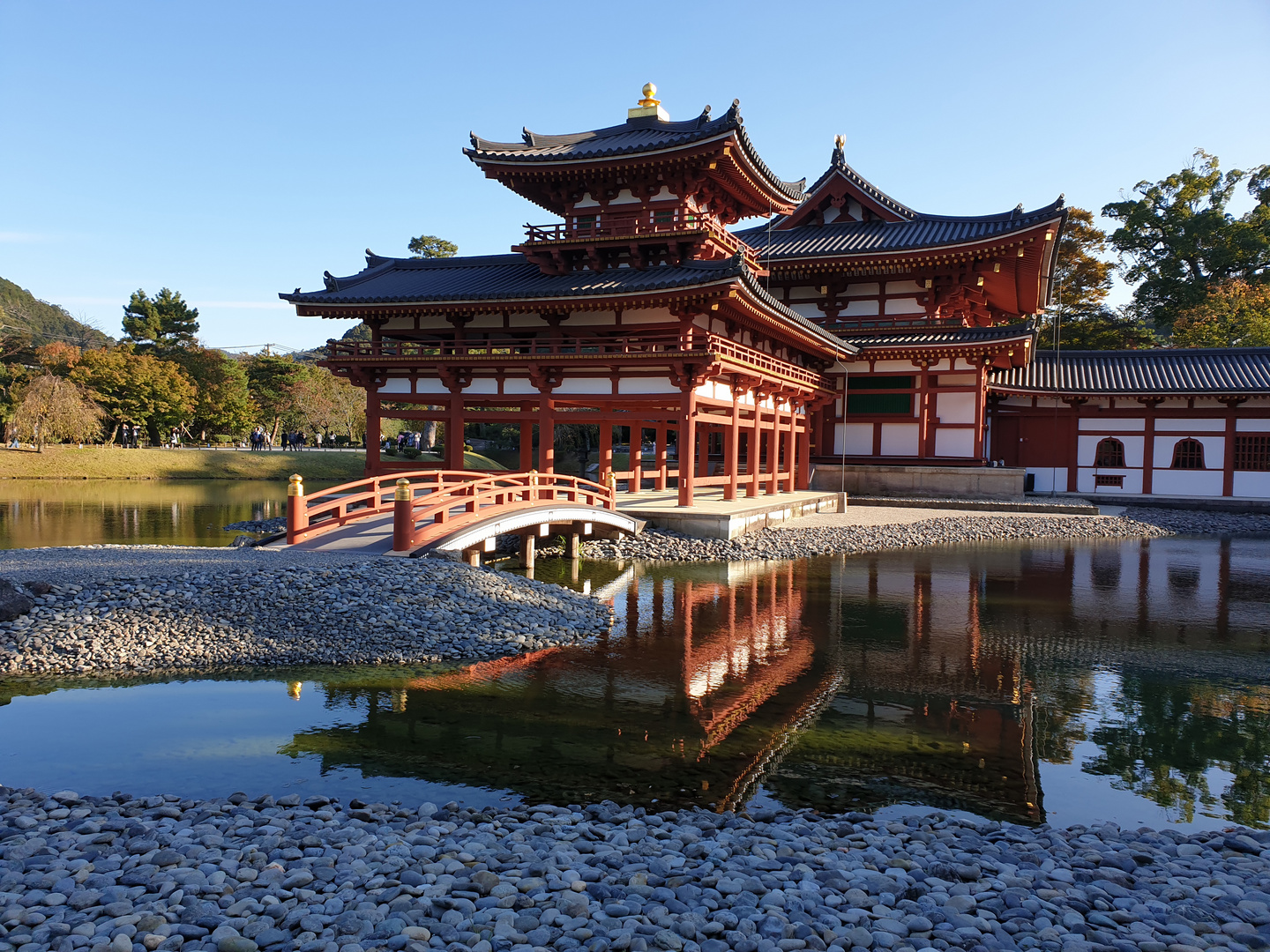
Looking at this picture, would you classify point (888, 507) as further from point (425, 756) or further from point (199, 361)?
point (199, 361)

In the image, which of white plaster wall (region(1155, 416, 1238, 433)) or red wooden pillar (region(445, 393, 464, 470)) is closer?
red wooden pillar (region(445, 393, 464, 470))

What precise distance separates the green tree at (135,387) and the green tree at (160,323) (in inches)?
330

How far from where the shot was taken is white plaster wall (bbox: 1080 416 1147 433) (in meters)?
29.6

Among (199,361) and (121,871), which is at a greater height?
(199,361)

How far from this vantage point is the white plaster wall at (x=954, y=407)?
28.7 m

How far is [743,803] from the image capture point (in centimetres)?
684

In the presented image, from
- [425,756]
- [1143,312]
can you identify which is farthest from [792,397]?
[1143,312]

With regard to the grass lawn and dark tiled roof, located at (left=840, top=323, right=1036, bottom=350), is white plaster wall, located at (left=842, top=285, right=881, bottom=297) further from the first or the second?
the grass lawn

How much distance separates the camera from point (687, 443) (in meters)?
20.5

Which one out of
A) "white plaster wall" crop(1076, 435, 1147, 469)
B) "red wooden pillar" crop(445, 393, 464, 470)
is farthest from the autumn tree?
"white plaster wall" crop(1076, 435, 1147, 469)

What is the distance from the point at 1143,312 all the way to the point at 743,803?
55.6 meters

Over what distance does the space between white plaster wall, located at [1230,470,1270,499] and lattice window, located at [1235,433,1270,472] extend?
19 cm

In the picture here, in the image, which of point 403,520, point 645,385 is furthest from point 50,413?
point 403,520

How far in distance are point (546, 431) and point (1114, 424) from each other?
71.4 feet
